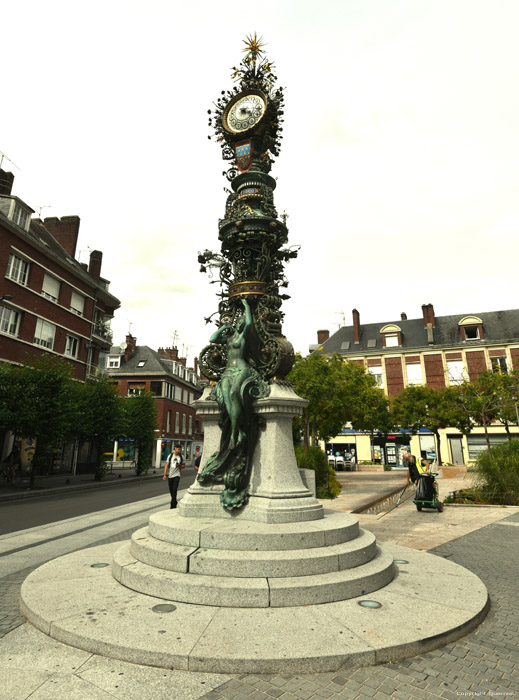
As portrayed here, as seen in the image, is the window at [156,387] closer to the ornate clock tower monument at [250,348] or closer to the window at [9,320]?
the window at [9,320]

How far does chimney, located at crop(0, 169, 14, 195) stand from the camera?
25672 mm

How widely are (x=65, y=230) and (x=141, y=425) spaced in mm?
18142

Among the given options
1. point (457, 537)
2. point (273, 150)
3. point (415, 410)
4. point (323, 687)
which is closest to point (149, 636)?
point (323, 687)

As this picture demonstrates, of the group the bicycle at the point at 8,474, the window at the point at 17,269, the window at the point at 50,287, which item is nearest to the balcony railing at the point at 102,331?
the window at the point at 50,287

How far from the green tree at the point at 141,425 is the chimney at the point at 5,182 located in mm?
16835

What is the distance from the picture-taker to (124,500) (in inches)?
626

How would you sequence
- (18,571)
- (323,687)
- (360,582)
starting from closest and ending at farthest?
(323,687) → (360,582) → (18,571)

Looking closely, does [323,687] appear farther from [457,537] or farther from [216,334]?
[457,537]

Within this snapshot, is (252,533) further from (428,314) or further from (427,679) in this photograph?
(428,314)

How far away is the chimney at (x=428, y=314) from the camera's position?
41781 millimetres

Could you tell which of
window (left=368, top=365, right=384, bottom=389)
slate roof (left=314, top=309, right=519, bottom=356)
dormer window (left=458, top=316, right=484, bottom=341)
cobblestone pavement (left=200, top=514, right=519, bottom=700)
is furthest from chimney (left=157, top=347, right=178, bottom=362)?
cobblestone pavement (left=200, top=514, right=519, bottom=700)

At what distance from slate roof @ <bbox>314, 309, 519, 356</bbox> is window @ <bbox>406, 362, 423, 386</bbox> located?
179cm

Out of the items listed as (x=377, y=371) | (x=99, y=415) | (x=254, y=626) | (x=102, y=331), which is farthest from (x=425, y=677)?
(x=377, y=371)

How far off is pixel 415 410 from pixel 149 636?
108 feet
